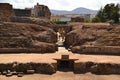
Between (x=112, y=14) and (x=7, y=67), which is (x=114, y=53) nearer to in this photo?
(x=7, y=67)

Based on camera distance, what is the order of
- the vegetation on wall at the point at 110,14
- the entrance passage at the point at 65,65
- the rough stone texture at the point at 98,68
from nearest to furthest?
the rough stone texture at the point at 98,68 < the entrance passage at the point at 65,65 < the vegetation on wall at the point at 110,14

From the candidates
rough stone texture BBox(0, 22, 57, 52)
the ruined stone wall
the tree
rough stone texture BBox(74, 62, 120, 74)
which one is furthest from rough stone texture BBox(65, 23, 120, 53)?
the tree

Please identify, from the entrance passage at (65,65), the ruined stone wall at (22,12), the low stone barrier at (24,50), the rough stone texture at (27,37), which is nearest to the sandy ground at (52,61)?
the entrance passage at (65,65)

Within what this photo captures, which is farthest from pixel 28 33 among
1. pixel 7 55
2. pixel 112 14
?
pixel 112 14

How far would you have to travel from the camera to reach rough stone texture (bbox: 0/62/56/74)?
1975 cm

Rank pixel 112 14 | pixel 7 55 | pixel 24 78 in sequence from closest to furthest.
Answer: pixel 24 78
pixel 7 55
pixel 112 14

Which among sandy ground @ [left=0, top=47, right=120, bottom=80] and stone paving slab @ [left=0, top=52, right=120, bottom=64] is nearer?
sandy ground @ [left=0, top=47, right=120, bottom=80]

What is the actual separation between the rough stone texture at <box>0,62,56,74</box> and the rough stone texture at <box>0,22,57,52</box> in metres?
5.05

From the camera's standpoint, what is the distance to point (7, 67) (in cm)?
1980

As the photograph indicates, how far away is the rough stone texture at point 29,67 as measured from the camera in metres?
19.8

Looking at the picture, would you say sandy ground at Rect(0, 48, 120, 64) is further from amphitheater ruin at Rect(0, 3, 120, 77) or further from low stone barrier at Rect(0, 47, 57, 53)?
low stone barrier at Rect(0, 47, 57, 53)

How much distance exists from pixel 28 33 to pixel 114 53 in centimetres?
883

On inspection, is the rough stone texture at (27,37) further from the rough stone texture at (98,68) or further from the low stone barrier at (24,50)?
the rough stone texture at (98,68)

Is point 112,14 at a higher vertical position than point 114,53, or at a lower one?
higher
